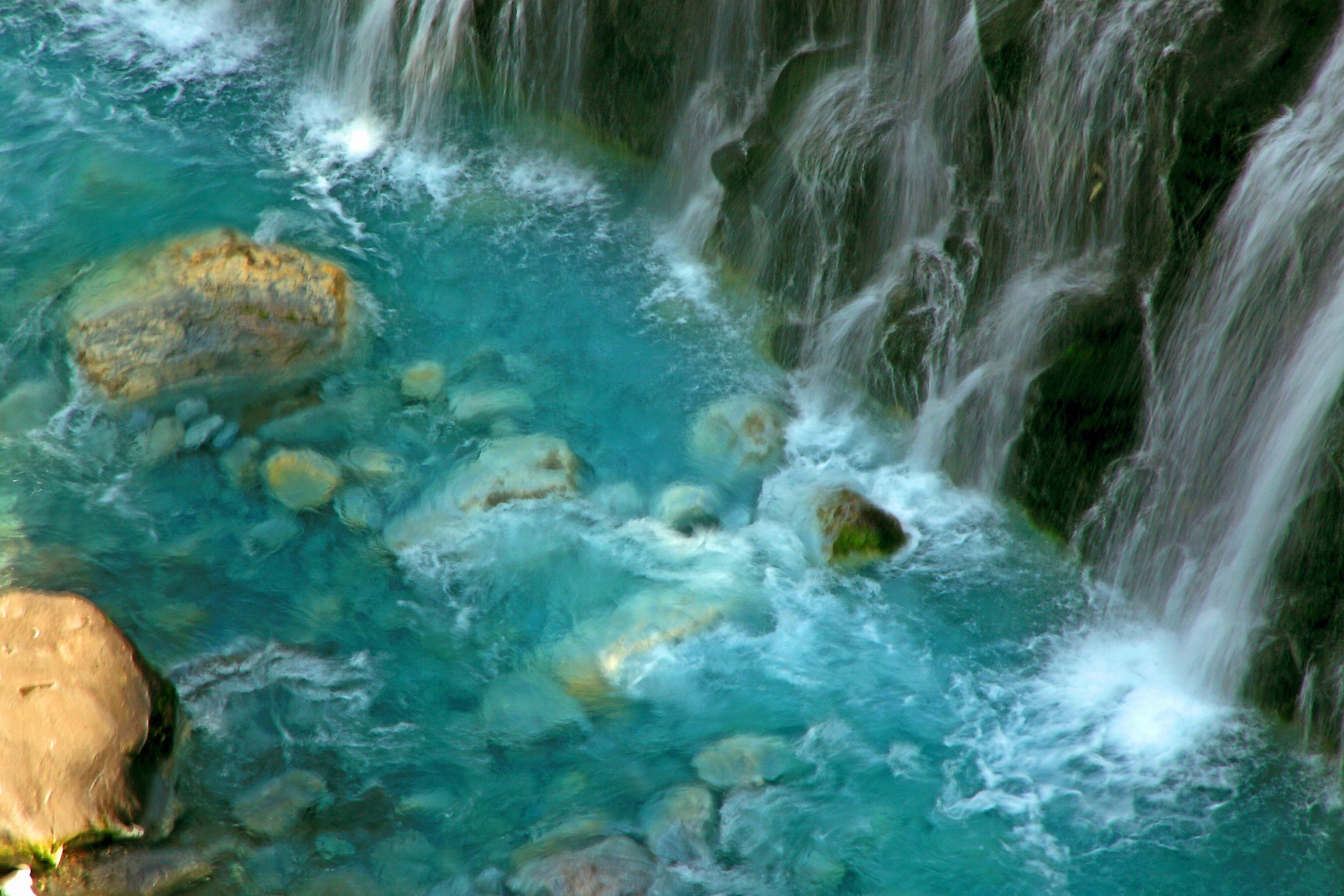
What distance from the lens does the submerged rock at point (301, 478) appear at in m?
6.71

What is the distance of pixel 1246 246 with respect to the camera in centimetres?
562

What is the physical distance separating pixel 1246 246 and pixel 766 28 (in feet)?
11.7

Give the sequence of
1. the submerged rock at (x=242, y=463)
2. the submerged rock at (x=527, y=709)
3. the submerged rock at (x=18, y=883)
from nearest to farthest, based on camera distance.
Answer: the submerged rock at (x=18, y=883)
the submerged rock at (x=527, y=709)
the submerged rock at (x=242, y=463)

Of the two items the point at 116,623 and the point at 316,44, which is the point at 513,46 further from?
the point at 116,623

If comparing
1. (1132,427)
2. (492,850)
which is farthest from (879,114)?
(492,850)

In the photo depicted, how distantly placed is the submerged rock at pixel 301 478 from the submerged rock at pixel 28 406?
133 centimetres

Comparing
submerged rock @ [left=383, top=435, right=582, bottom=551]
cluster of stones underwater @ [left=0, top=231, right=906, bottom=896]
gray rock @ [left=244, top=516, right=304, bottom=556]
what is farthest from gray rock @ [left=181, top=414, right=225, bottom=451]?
submerged rock @ [left=383, top=435, right=582, bottom=551]

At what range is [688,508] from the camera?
6.76 metres

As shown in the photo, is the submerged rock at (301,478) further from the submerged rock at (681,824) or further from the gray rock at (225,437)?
the submerged rock at (681,824)

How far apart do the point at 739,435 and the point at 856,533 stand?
3.27 feet

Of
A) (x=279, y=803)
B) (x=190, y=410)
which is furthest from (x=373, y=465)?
(x=279, y=803)

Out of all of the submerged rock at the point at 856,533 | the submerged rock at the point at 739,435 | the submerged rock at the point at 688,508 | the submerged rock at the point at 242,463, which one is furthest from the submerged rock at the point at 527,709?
the submerged rock at the point at 242,463

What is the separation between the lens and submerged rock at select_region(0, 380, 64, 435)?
6.91 metres

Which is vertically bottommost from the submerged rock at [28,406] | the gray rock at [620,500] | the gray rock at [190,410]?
the submerged rock at [28,406]
